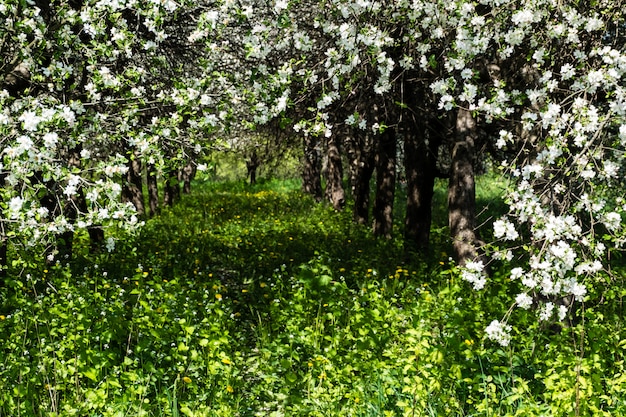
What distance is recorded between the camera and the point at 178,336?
239 inches

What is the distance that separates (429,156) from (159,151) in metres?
8.37

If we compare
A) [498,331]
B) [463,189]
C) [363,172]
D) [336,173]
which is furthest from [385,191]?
[498,331]

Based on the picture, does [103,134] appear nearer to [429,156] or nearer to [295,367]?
[295,367]

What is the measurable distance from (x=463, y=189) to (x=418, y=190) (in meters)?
4.14

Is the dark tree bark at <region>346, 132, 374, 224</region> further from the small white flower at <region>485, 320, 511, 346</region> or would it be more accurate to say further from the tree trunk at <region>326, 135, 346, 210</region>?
the small white flower at <region>485, 320, 511, 346</region>

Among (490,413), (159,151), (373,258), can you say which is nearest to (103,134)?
(159,151)

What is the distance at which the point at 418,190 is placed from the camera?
40.2ft

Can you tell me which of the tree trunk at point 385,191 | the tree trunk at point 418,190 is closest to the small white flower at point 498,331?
the tree trunk at point 418,190

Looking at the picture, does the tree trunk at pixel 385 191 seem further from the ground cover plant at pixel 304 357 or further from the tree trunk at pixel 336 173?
the tree trunk at pixel 336 173

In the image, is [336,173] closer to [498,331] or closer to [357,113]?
[357,113]

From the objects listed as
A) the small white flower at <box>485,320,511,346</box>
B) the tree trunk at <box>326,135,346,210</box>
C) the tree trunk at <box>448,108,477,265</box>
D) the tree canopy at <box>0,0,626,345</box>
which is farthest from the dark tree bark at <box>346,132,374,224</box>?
the small white flower at <box>485,320,511,346</box>

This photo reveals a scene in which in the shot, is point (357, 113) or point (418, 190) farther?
point (418, 190)

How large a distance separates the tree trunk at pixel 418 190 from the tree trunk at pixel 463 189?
3734 millimetres

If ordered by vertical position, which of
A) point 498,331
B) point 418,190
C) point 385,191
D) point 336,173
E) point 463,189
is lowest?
point 336,173
